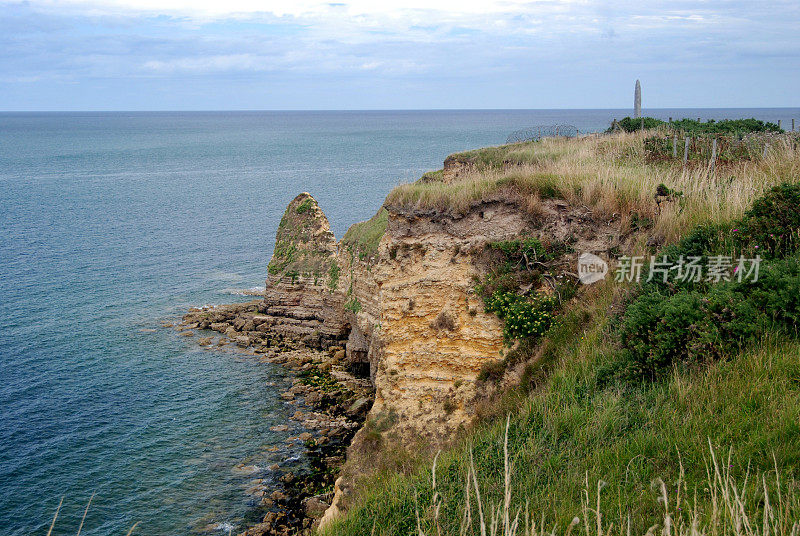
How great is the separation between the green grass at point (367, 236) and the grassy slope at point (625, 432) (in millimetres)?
20513

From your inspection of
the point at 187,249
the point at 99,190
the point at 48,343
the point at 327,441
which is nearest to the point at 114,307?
the point at 48,343

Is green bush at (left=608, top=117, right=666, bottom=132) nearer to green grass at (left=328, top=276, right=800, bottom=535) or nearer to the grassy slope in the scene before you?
the grassy slope

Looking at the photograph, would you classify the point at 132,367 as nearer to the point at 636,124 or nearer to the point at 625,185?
the point at 625,185

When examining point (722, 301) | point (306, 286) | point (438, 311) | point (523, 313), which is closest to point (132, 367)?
point (306, 286)

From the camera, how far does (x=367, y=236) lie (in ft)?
119

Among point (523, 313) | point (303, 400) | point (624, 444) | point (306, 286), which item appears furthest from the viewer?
point (306, 286)

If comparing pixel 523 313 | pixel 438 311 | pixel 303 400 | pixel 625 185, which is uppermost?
pixel 625 185

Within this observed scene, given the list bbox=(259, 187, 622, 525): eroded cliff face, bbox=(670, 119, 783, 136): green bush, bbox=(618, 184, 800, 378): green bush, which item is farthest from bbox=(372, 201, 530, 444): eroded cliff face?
bbox=(670, 119, 783, 136): green bush

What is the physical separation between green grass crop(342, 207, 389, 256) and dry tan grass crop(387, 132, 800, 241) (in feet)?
44.2

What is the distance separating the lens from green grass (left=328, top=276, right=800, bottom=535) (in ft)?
22.6

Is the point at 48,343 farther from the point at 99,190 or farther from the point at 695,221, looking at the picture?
the point at 99,190

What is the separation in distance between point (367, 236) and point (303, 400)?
34.7 feet

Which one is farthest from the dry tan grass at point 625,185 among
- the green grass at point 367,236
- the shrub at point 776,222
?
the green grass at point 367,236

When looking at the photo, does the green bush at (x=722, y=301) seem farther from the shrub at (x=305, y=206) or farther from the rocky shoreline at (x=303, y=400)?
the shrub at (x=305, y=206)
